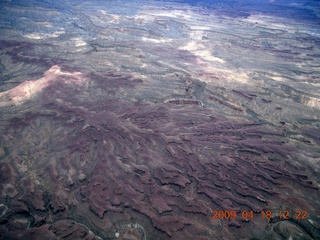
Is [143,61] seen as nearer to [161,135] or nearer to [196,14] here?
[161,135]

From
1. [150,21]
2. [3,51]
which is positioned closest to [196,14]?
[150,21]
